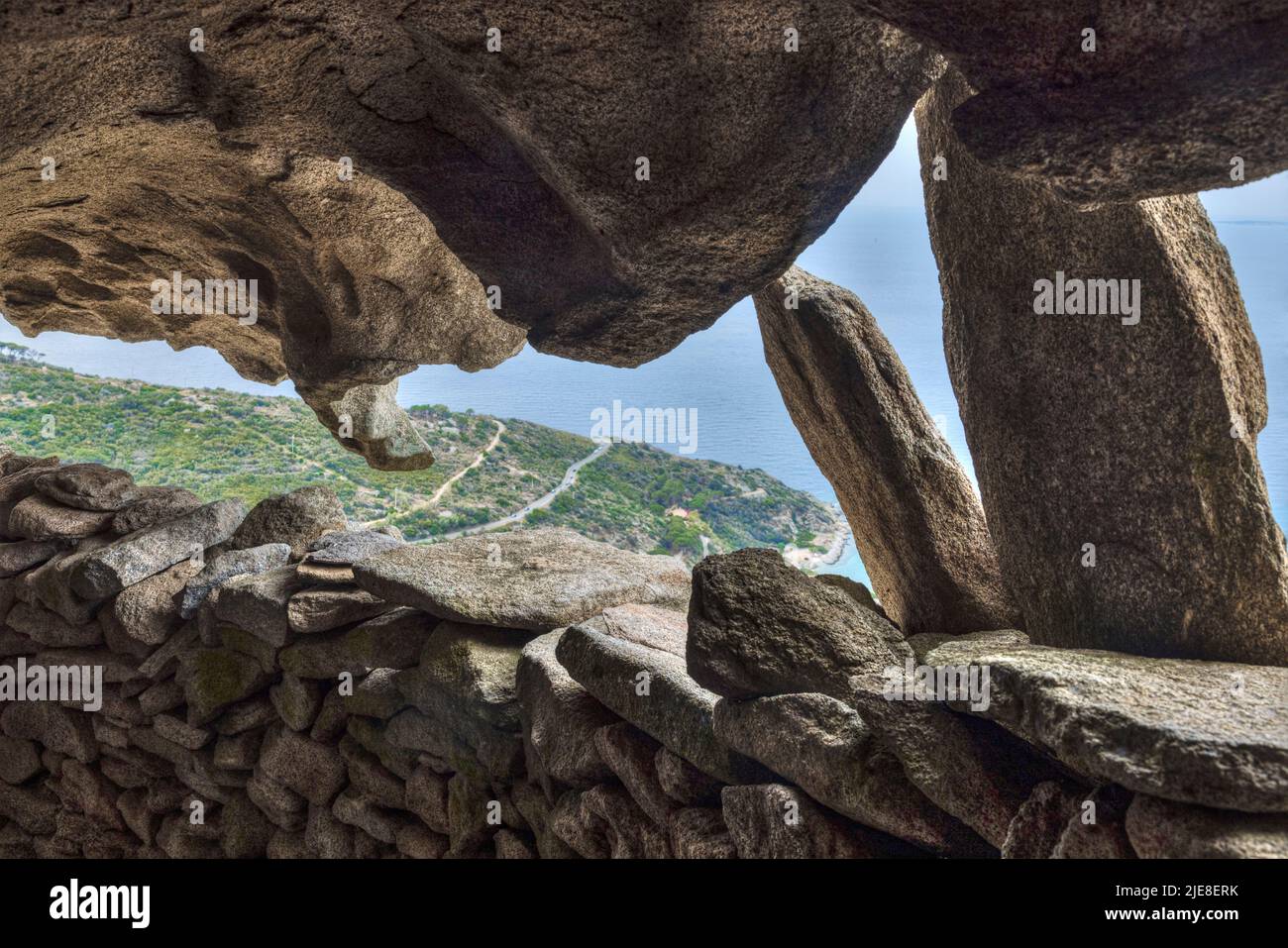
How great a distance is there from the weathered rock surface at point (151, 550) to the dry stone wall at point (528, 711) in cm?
2

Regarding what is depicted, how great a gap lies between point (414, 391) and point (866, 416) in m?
5.46

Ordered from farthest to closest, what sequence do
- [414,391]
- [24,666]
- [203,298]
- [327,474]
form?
[327,474] → [414,391] → [24,666] → [203,298]

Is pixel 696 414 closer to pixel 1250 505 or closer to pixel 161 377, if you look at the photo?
pixel 1250 505

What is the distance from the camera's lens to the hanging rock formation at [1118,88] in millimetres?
1994

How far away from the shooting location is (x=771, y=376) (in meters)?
6.64

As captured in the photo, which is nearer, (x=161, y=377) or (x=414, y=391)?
(x=414, y=391)

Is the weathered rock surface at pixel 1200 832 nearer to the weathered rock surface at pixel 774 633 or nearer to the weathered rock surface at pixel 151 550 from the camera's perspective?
the weathered rock surface at pixel 774 633

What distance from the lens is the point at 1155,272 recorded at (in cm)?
299

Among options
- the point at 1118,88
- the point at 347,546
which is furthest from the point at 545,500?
the point at 1118,88

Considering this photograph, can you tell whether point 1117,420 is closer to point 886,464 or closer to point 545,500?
point 886,464

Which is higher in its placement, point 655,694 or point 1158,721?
point 1158,721

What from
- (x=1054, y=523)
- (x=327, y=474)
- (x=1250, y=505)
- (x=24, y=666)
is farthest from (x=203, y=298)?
(x=1250, y=505)

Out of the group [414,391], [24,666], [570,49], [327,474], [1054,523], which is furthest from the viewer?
[327,474]

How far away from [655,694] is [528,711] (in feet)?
2.52
